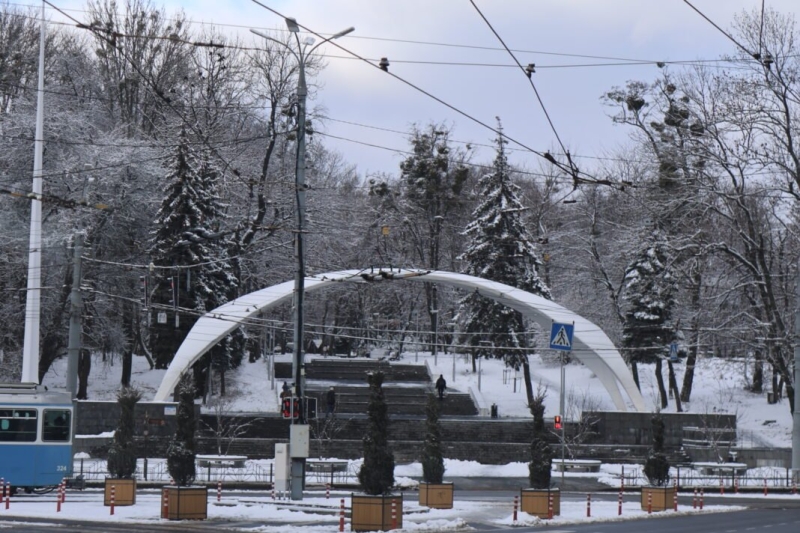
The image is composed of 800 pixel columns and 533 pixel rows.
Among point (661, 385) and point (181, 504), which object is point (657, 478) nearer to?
point (181, 504)

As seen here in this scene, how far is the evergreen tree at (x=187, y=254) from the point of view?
51312 mm

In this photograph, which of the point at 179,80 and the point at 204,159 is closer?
the point at 204,159

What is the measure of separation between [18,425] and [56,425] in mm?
977

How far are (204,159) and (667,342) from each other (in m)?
25.3

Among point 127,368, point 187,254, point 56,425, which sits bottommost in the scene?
point 56,425

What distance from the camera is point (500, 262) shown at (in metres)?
60.9

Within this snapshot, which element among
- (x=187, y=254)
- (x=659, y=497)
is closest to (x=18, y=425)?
(x=659, y=497)

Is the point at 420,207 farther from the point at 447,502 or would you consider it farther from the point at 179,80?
the point at 447,502

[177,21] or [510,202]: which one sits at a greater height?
[177,21]

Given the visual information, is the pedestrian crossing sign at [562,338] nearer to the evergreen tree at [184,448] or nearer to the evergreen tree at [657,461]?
the evergreen tree at [657,461]

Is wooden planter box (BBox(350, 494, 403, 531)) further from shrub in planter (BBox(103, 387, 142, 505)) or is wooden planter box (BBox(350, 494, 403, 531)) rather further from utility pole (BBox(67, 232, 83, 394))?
utility pole (BBox(67, 232, 83, 394))

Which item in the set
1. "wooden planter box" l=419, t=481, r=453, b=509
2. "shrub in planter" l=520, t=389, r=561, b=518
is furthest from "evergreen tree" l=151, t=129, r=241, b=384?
"shrub in planter" l=520, t=389, r=561, b=518

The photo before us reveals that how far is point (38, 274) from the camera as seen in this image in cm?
4194

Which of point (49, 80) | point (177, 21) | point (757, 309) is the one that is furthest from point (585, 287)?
point (49, 80)
